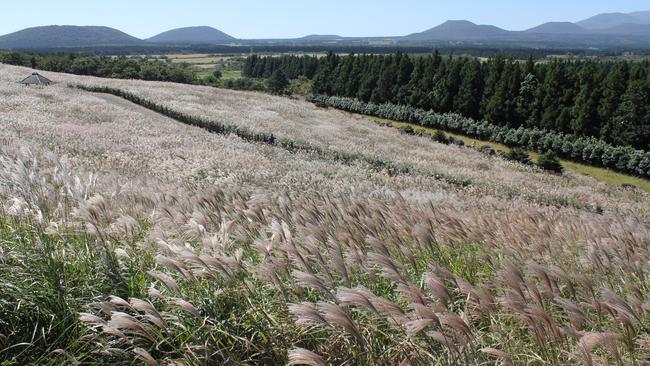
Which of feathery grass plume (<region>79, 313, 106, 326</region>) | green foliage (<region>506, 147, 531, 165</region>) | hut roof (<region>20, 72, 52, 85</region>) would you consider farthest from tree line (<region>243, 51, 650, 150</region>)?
feathery grass plume (<region>79, 313, 106, 326</region>)

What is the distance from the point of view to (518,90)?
2591 inches

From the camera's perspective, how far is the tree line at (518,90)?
5394cm

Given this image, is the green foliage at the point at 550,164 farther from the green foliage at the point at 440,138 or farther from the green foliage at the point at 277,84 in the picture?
the green foliage at the point at 277,84

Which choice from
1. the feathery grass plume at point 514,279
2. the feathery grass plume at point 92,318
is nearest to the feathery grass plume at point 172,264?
the feathery grass plume at point 92,318

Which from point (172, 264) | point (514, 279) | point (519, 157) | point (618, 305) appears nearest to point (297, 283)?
point (172, 264)

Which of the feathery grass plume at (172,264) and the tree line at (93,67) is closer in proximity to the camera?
the feathery grass plume at (172,264)

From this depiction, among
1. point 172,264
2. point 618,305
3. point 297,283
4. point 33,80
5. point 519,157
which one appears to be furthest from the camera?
point 33,80

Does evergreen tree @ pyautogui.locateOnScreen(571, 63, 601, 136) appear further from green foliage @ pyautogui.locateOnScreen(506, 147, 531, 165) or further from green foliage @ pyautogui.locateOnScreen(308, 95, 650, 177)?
green foliage @ pyautogui.locateOnScreen(506, 147, 531, 165)

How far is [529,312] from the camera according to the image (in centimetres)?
275

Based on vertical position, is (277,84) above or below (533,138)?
above

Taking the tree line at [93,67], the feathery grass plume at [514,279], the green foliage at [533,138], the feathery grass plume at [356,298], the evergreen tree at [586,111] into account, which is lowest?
the green foliage at [533,138]

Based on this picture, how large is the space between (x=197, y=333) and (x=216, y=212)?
9.32ft

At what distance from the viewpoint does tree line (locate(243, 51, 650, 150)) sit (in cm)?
5394

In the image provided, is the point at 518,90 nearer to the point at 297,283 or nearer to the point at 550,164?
the point at 550,164
